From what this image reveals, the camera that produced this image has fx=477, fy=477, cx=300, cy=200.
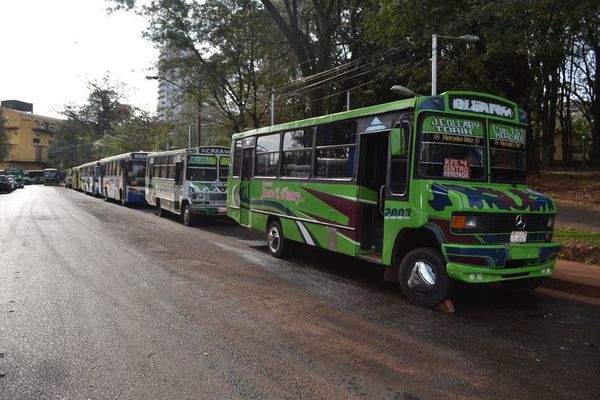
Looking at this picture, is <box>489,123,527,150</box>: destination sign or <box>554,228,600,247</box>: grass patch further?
<box>554,228,600,247</box>: grass patch

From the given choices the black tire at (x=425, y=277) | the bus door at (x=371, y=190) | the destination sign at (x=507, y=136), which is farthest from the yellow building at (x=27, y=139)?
the destination sign at (x=507, y=136)

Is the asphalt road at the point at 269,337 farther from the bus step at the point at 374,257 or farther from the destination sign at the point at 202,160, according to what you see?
the destination sign at the point at 202,160

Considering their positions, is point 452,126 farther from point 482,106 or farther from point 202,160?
point 202,160

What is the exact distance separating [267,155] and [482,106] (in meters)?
5.35

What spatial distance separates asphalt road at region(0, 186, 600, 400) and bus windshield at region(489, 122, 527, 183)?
184 cm

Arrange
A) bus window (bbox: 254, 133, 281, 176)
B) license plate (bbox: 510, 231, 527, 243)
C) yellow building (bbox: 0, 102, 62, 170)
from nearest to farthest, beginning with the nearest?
license plate (bbox: 510, 231, 527, 243) → bus window (bbox: 254, 133, 281, 176) → yellow building (bbox: 0, 102, 62, 170)

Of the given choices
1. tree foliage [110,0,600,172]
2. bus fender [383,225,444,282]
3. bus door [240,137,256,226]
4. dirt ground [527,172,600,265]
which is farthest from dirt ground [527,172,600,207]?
bus fender [383,225,444,282]

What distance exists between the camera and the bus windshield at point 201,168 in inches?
650

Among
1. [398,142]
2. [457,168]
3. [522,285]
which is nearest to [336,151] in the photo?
[398,142]

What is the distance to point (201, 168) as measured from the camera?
1659 cm

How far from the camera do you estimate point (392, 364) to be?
448cm

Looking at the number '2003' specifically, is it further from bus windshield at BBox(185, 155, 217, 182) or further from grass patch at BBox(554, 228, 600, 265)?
bus windshield at BBox(185, 155, 217, 182)

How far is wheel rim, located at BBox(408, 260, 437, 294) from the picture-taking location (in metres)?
6.48

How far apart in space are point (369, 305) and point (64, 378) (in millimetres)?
3893
